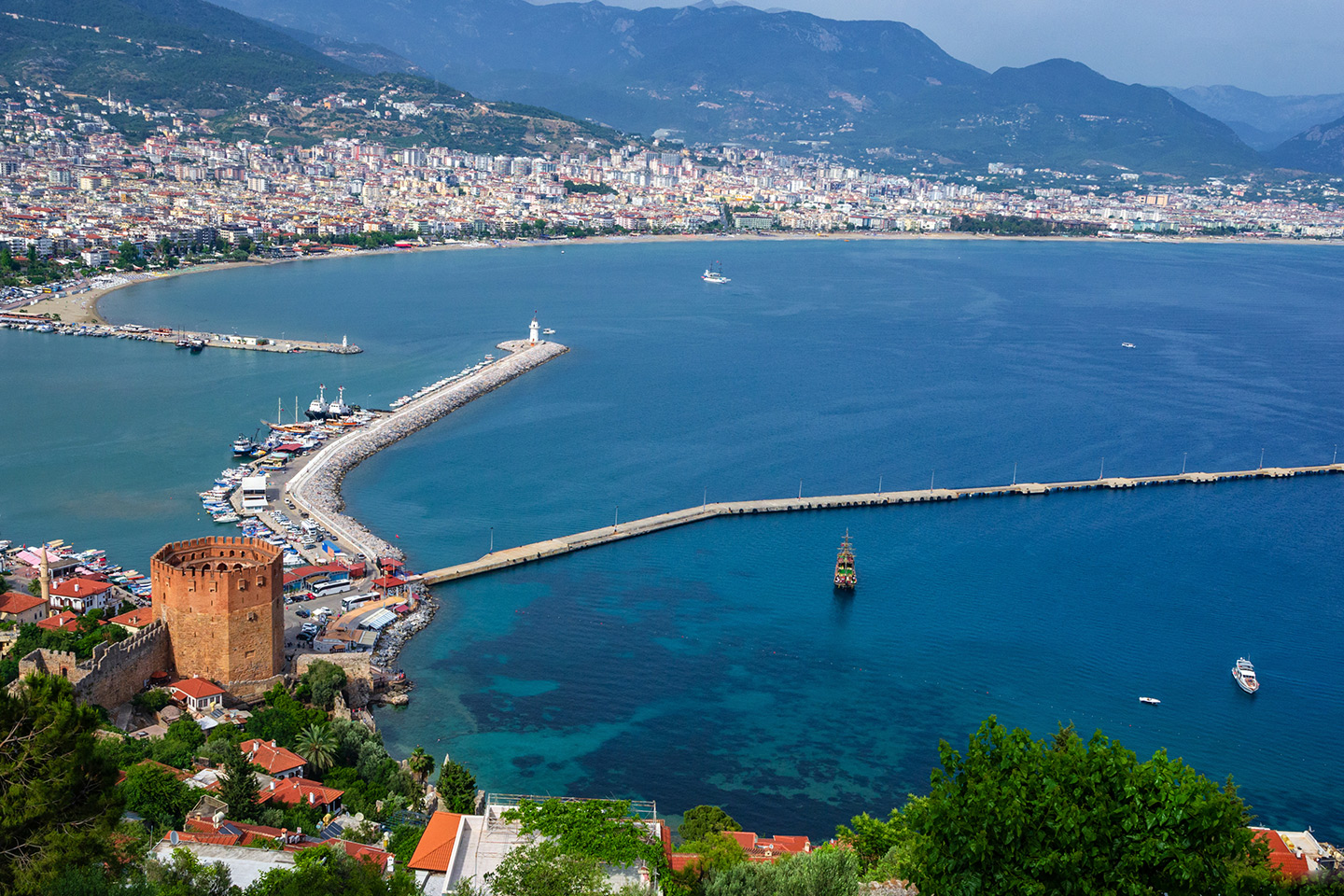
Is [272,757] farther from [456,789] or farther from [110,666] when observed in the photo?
[110,666]

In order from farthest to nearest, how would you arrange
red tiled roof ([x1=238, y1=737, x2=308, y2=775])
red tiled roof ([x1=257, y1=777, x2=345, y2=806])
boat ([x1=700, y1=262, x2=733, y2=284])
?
boat ([x1=700, y1=262, x2=733, y2=284]), red tiled roof ([x1=238, y1=737, x2=308, y2=775]), red tiled roof ([x1=257, y1=777, x2=345, y2=806])

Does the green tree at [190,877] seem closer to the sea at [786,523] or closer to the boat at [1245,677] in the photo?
the sea at [786,523]

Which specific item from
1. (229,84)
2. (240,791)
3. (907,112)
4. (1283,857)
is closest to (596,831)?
(240,791)

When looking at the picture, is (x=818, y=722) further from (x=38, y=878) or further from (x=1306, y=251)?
(x=1306, y=251)

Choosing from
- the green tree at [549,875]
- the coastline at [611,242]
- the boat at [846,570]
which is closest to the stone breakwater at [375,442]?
the boat at [846,570]

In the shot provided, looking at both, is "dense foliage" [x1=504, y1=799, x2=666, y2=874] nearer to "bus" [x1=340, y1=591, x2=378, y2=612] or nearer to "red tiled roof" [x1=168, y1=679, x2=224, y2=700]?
"red tiled roof" [x1=168, y1=679, x2=224, y2=700]

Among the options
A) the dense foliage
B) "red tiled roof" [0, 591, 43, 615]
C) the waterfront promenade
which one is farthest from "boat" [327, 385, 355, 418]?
the dense foliage
